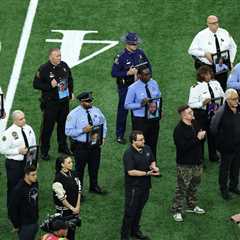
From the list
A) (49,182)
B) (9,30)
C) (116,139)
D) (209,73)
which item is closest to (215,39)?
(209,73)

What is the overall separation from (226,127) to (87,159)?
2261 mm

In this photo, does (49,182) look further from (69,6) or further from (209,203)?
(69,6)

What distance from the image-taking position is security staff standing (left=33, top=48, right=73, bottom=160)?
15.2 meters

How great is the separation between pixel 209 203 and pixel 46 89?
11.0 feet

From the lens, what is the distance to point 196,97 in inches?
586

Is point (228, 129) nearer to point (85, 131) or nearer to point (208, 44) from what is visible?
point (85, 131)

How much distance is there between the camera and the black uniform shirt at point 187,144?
13.5 metres

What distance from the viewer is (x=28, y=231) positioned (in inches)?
493

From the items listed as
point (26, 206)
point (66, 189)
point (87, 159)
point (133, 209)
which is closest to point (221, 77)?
point (87, 159)

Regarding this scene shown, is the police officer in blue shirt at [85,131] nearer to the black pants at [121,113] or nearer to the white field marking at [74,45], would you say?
the black pants at [121,113]

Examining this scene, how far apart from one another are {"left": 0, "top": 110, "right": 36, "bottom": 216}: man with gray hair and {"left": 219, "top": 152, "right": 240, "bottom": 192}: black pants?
305 centimetres

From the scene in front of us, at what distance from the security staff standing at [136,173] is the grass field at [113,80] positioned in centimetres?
77

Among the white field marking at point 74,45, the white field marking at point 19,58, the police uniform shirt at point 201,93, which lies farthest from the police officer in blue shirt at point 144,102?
the white field marking at point 74,45

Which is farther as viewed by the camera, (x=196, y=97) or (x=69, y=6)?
(x=69, y=6)
